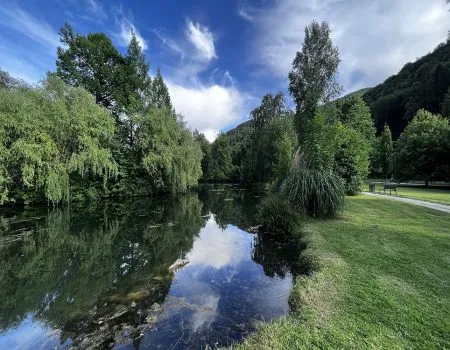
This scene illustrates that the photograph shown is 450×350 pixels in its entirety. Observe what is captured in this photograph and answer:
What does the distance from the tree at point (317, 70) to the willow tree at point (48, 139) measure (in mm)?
14925

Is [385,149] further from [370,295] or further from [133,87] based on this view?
[370,295]

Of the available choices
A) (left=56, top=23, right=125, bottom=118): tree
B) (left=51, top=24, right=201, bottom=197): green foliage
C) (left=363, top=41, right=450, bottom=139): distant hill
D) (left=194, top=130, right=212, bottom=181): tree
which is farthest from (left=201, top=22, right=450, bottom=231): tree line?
(left=363, top=41, right=450, bottom=139): distant hill

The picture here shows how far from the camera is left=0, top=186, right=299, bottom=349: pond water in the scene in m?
4.17

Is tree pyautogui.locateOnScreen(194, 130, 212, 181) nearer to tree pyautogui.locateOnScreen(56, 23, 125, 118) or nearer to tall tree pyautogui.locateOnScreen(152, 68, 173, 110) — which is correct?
tall tree pyautogui.locateOnScreen(152, 68, 173, 110)

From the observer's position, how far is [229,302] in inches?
201

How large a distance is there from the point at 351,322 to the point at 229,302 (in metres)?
2.35

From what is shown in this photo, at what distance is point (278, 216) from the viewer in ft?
32.4

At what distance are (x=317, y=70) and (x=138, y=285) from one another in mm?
17598

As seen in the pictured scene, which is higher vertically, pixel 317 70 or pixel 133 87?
pixel 133 87

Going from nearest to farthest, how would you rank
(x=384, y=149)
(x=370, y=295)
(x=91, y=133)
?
(x=370, y=295) < (x=91, y=133) < (x=384, y=149)

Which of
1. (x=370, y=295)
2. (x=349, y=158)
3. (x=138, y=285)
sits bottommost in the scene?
(x=138, y=285)

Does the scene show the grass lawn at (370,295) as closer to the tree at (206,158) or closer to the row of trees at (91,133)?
the row of trees at (91,133)

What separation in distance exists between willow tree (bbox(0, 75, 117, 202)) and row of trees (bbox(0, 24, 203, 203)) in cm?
6

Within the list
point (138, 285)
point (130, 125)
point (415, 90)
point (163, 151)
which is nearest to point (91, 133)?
point (163, 151)
